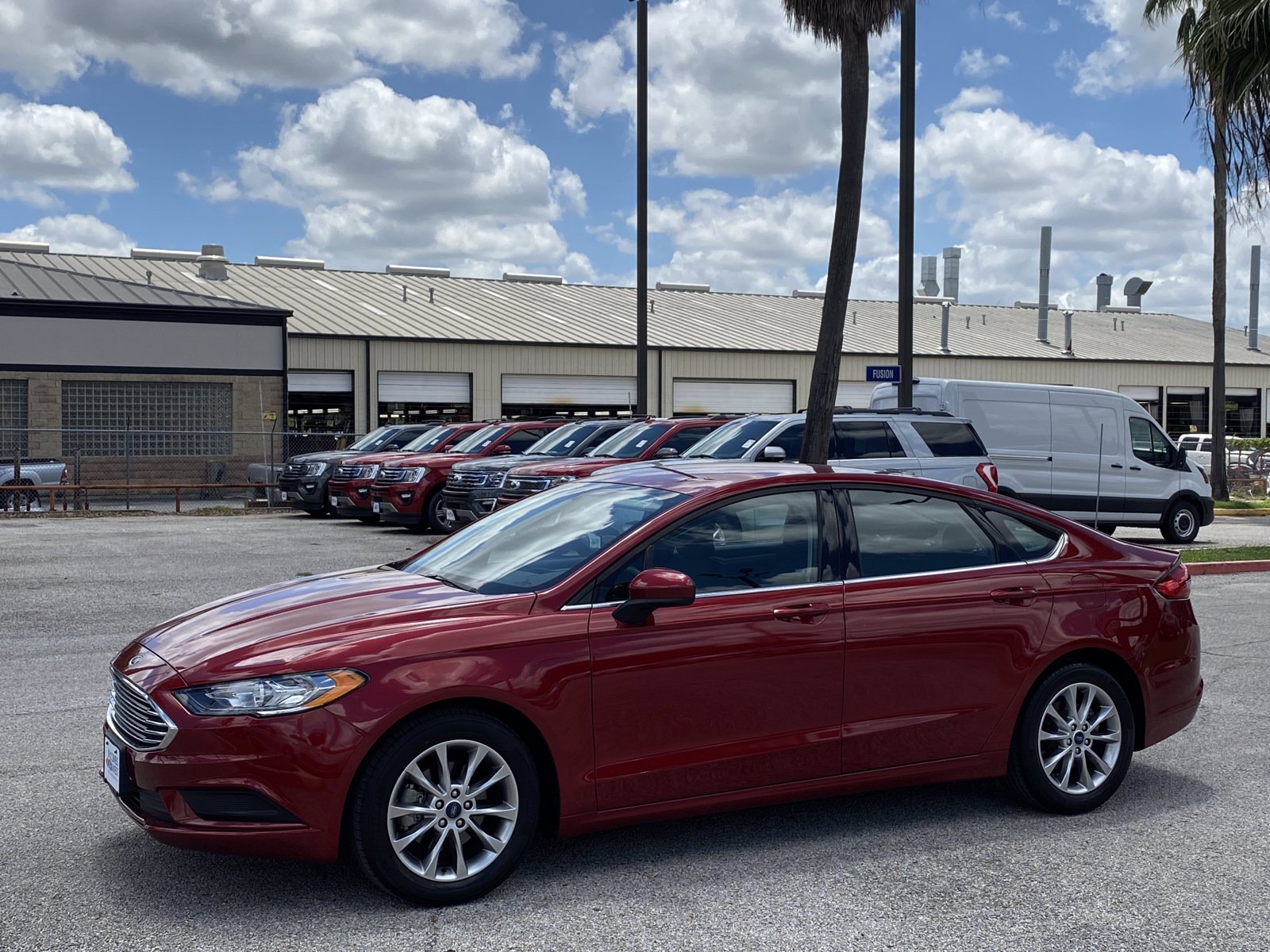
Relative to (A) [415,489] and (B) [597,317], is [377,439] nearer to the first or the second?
(A) [415,489]

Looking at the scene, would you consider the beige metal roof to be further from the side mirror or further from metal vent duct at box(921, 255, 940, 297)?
the side mirror

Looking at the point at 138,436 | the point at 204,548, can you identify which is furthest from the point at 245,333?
the point at 204,548

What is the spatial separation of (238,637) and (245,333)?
31.4m

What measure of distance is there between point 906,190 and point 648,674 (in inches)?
559

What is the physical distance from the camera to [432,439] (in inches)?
958

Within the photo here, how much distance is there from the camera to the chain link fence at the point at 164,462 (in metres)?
29.0

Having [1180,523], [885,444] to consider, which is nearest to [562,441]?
[885,444]

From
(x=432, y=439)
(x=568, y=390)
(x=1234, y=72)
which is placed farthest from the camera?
(x=568, y=390)

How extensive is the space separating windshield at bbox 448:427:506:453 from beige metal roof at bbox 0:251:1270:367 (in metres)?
18.5

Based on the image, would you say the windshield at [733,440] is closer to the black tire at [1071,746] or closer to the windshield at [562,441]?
the windshield at [562,441]

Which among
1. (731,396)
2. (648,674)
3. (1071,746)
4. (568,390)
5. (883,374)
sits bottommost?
(1071,746)

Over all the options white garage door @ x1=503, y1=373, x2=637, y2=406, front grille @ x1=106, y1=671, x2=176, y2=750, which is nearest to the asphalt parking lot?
front grille @ x1=106, y1=671, x2=176, y2=750

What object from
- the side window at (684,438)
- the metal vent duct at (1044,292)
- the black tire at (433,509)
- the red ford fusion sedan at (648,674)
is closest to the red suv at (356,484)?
the black tire at (433,509)

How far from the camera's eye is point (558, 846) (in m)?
5.24
